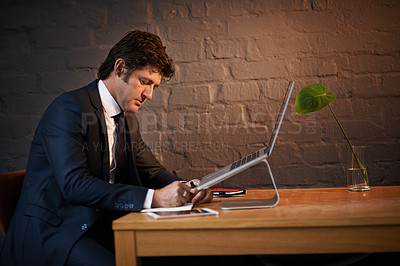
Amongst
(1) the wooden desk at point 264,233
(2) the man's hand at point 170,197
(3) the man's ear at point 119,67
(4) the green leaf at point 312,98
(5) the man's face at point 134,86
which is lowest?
(1) the wooden desk at point 264,233

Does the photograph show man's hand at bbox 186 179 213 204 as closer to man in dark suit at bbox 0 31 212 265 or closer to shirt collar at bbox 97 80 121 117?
man in dark suit at bbox 0 31 212 265

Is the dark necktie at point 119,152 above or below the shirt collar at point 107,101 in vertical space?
below

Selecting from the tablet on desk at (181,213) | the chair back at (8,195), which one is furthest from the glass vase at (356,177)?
the chair back at (8,195)

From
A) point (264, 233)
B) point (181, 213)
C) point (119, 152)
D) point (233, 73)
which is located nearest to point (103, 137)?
point (119, 152)

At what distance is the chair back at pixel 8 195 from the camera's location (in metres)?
1.56

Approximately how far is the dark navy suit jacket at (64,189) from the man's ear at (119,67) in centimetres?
21

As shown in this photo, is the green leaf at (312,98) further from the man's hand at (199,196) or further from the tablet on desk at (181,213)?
the tablet on desk at (181,213)

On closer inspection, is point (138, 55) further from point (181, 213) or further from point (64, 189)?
point (181, 213)

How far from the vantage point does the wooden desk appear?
1.11 metres

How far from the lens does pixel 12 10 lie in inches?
94.1

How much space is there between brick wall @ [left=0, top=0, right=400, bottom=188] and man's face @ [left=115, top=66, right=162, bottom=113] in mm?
A: 410

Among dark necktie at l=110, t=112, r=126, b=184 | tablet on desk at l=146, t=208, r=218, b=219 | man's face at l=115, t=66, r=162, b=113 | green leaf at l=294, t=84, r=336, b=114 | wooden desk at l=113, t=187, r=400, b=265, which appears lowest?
wooden desk at l=113, t=187, r=400, b=265

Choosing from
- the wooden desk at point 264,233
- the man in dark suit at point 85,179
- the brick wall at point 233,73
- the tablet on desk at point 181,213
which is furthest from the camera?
the brick wall at point 233,73

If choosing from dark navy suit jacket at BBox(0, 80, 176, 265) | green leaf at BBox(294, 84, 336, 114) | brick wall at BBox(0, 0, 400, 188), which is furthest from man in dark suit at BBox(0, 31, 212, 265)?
green leaf at BBox(294, 84, 336, 114)
